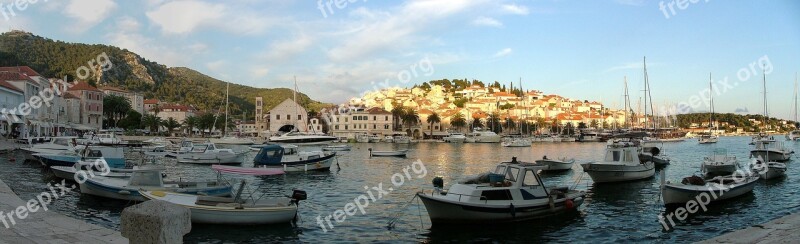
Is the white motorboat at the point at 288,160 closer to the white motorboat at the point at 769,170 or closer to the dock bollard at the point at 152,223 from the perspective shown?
the white motorboat at the point at 769,170

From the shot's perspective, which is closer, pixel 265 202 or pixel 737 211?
pixel 265 202

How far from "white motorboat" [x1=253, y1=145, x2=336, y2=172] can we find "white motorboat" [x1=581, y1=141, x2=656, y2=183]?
58.0 ft

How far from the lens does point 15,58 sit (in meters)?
119

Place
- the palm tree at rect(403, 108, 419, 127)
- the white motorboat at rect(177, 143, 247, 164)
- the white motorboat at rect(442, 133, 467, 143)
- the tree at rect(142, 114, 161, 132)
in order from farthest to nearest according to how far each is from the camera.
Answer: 1. the palm tree at rect(403, 108, 419, 127)
2. the white motorboat at rect(442, 133, 467, 143)
3. the tree at rect(142, 114, 161, 132)
4. the white motorboat at rect(177, 143, 247, 164)

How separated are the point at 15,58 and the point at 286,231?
133 meters

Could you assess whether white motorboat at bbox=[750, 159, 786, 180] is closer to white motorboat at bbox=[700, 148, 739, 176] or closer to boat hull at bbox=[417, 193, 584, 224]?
white motorboat at bbox=[700, 148, 739, 176]

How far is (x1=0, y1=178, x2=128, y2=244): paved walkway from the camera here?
10.4m

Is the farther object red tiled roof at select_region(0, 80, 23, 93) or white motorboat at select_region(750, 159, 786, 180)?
red tiled roof at select_region(0, 80, 23, 93)

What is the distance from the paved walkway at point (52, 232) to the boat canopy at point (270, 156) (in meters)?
21.6

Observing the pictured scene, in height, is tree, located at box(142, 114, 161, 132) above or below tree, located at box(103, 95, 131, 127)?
below

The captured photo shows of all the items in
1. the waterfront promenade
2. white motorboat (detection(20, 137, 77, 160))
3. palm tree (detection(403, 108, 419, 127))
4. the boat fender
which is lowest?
the boat fender

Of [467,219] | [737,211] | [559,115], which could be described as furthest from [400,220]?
[559,115]

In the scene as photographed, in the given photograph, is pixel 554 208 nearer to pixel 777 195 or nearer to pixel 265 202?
pixel 265 202

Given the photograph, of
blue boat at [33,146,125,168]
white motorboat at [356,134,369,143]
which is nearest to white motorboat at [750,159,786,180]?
blue boat at [33,146,125,168]
